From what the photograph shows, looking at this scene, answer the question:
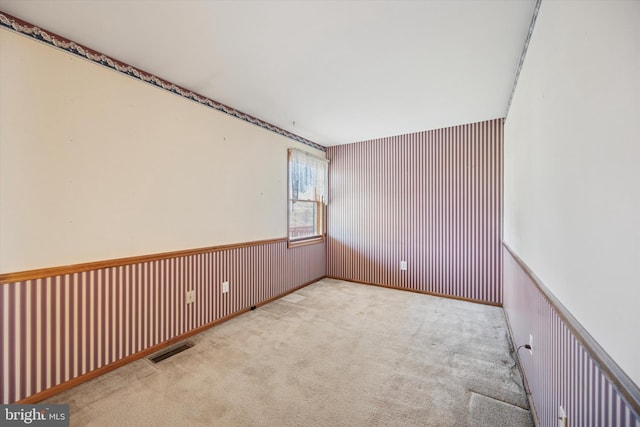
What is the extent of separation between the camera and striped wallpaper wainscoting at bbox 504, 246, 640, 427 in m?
0.68

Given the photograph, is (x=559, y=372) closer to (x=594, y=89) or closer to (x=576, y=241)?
(x=576, y=241)

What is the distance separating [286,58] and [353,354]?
2.51 m

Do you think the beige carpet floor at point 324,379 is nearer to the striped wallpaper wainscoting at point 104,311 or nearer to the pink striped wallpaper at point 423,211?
the striped wallpaper wainscoting at point 104,311

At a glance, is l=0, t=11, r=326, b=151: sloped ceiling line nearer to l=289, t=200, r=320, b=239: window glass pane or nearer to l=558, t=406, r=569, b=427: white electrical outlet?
l=289, t=200, r=320, b=239: window glass pane

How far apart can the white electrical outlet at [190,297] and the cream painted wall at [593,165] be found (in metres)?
2.83

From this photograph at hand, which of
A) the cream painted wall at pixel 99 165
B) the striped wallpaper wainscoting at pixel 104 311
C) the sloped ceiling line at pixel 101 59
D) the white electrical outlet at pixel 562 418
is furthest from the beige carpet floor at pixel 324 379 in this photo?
the sloped ceiling line at pixel 101 59

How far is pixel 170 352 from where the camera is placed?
2.34 m

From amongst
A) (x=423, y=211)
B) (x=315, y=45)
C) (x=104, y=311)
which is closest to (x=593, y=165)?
(x=315, y=45)

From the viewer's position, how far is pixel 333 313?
320 centimetres

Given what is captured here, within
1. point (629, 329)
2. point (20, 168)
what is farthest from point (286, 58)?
point (629, 329)

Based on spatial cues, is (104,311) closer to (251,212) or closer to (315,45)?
(251,212)

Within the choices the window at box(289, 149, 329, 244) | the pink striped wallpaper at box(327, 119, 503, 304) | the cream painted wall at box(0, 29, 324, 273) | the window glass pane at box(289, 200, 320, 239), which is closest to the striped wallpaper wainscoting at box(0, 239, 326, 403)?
the cream painted wall at box(0, 29, 324, 273)
